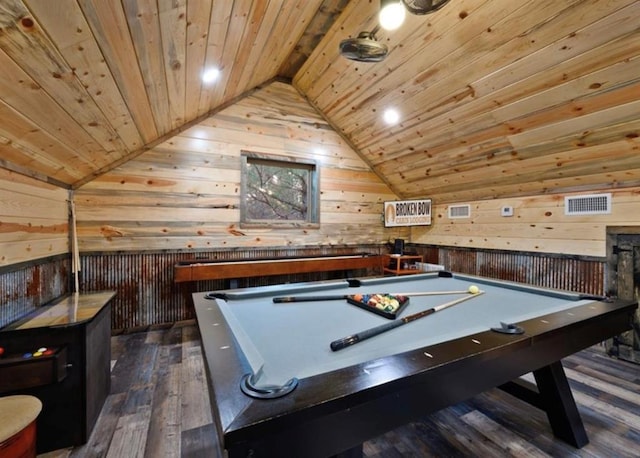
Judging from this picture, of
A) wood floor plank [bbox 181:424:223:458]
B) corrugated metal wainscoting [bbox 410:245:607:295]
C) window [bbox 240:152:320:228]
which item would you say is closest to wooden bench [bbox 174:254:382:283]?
window [bbox 240:152:320:228]

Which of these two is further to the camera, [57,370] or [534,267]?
[534,267]

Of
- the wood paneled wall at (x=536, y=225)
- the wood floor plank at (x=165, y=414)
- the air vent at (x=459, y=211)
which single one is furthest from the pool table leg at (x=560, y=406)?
the air vent at (x=459, y=211)

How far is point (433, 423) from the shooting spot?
175cm

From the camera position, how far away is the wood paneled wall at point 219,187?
3.23m

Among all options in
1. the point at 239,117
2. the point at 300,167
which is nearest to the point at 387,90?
the point at 300,167

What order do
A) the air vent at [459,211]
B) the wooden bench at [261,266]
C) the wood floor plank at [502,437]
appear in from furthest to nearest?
the air vent at [459,211] → the wooden bench at [261,266] → the wood floor plank at [502,437]

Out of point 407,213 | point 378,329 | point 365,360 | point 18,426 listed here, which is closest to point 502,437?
point 378,329

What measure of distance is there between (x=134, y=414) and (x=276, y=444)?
1704 millimetres

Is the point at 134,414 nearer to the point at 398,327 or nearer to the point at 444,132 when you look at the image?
the point at 398,327

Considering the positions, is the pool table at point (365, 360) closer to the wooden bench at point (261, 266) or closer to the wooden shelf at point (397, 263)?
the wooden bench at point (261, 266)

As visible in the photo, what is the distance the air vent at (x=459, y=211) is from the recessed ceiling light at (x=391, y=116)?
156 centimetres

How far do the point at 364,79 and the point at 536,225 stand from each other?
2.46 m

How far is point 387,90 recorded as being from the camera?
10.1 ft

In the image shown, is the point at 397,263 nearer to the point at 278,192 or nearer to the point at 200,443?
the point at 278,192
